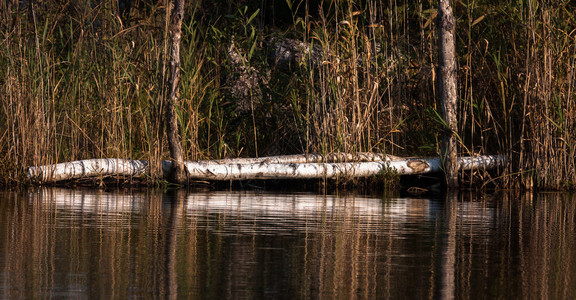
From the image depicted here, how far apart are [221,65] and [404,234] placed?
7.87m

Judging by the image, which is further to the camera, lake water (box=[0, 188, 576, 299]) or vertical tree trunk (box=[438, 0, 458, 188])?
vertical tree trunk (box=[438, 0, 458, 188])

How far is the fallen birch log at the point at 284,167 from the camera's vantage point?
11812mm

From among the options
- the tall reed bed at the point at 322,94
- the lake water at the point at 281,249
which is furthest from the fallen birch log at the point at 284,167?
the lake water at the point at 281,249

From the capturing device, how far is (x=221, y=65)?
47.6 feet

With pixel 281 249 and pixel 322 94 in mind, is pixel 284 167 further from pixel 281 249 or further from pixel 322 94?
pixel 281 249

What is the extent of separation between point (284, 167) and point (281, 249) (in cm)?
640

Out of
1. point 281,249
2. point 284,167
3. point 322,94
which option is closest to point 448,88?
point 322,94

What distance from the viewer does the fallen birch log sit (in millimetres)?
11812

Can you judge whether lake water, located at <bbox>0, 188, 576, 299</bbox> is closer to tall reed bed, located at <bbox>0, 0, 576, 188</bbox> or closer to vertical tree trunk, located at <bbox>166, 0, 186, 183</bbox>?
vertical tree trunk, located at <bbox>166, 0, 186, 183</bbox>

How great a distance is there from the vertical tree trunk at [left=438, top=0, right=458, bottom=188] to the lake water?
265 cm

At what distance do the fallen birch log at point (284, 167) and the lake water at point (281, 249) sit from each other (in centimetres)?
175

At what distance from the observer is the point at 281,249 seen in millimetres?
6090

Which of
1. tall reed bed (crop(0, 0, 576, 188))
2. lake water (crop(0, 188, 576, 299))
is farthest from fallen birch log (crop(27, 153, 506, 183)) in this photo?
lake water (crop(0, 188, 576, 299))

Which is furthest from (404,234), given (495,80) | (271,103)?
(271,103)
